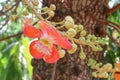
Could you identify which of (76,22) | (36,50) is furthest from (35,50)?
(76,22)

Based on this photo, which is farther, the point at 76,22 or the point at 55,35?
the point at 76,22

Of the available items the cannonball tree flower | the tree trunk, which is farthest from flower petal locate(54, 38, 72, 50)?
the tree trunk

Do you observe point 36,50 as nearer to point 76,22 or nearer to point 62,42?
point 62,42

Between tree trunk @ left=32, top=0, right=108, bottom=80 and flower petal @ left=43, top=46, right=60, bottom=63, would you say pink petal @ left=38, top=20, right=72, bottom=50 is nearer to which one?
flower petal @ left=43, top=46, right=60, bottom=63

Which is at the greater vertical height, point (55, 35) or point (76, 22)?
point (55, 35)

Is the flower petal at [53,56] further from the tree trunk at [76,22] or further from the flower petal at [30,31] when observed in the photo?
the tree trunk at [76,22]

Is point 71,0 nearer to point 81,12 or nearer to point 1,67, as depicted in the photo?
point 81,12
